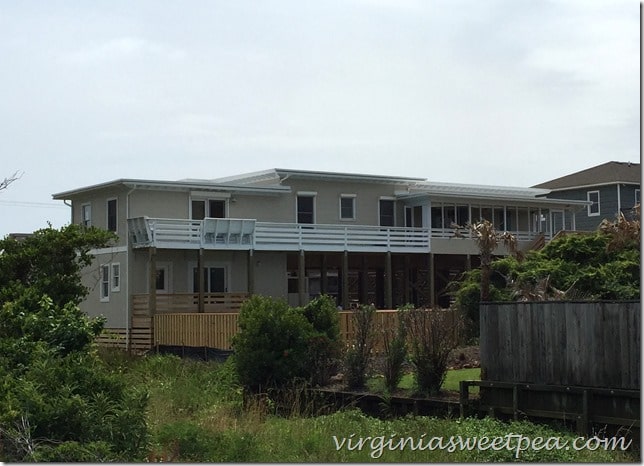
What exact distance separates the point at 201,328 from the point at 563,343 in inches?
701

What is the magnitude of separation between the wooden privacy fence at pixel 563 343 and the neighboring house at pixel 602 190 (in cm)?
3286

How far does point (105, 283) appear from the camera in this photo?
3981 centimetres

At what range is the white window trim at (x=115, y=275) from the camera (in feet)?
127

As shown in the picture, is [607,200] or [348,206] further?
[607,200]

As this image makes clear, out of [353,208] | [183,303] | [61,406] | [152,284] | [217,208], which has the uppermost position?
[353,208]

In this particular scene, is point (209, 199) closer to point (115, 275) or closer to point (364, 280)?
point (115, 275)

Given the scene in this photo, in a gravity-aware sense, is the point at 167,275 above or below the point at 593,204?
below

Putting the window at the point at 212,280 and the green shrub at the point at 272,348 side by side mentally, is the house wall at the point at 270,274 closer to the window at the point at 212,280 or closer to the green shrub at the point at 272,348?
the window at the point at 212,280

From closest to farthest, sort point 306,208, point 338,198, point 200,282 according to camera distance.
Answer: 1. point 200,282
2. point 306,208
3. point 338,198

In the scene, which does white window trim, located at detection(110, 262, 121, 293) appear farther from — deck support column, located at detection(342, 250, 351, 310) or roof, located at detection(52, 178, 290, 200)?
deck support column, located at detection(342, 250, 351, 310)

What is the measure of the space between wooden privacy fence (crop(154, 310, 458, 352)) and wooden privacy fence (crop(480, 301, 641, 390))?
8.79 m

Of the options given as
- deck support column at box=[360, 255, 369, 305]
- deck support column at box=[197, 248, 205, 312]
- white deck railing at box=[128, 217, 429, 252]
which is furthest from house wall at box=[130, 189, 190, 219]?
deck support column at box=[360, 255, 369, 305]

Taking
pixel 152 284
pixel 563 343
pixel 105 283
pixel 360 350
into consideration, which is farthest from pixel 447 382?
pixel 105 283

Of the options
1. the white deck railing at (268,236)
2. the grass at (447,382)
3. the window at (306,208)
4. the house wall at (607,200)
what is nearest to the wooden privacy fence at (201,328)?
the white deck railing at (268,236)
